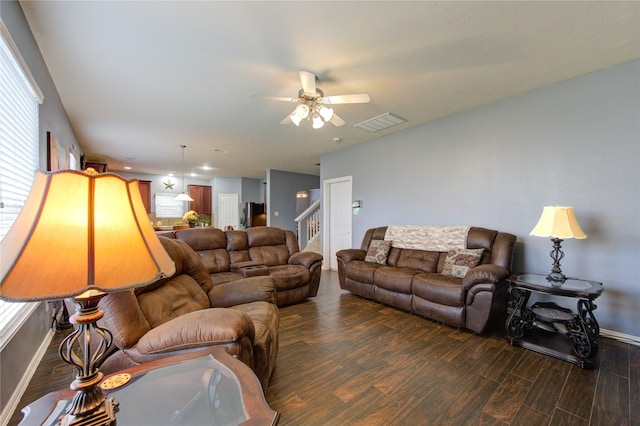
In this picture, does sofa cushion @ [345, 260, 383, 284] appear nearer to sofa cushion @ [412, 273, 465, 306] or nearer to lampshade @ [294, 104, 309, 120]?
sofa cushion @ [412, 273, 465, 306]

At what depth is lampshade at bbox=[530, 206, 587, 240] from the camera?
7.82ft

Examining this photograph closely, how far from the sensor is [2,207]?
1.63m

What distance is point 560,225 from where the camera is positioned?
7.93ft

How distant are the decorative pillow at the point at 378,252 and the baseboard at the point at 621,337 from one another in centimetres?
235

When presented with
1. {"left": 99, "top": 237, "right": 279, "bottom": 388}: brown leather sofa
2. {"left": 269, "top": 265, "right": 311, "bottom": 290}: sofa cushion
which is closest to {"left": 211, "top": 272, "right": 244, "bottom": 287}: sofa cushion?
{"left": 269, "top": 265, "right": 311, "bottom": 290}: sofa cushion

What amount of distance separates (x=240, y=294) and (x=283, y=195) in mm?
6198

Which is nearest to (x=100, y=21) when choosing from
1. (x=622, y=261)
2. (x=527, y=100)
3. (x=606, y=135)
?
(x=527, y=100)

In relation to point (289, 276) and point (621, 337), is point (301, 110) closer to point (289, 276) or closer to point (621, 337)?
point (289, 276)

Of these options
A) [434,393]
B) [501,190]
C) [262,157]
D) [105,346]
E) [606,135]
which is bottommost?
[434,393]

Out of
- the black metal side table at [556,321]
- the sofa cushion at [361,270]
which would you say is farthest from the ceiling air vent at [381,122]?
the black metal side table at [556,321]

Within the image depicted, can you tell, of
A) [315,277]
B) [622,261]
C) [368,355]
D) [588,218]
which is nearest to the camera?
[368,355]

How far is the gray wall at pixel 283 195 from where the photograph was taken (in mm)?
8133

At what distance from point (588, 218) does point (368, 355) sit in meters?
2.69

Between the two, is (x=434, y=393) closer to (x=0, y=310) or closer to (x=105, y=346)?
(x=105, y=346)
